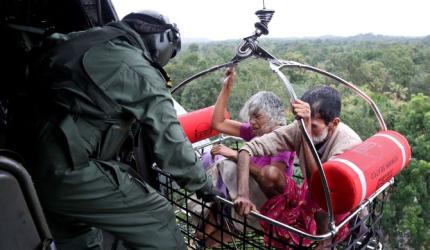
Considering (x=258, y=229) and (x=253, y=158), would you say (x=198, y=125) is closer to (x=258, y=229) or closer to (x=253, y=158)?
(x=253, y=158)

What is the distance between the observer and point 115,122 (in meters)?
1.58

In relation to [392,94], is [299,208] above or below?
above

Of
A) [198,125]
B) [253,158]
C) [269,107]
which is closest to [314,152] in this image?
[253,158]

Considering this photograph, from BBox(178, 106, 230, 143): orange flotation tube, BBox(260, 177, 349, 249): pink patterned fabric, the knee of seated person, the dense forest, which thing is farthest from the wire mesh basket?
the dense forest

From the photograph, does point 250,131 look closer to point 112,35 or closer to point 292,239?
point 292,239

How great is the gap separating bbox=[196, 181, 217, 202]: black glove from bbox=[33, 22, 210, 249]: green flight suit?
0.05 metres

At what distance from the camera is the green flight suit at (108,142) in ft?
4.99

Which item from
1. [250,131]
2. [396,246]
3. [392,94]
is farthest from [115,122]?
[392,94]

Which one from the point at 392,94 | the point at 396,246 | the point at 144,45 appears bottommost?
the point at 396,246

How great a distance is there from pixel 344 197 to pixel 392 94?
41.5 metres

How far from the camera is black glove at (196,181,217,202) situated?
5.74ft

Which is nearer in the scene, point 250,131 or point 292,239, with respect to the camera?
point 292,239

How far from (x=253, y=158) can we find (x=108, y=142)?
1.03 meters

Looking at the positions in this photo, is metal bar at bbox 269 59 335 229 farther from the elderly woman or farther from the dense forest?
the dense forest
